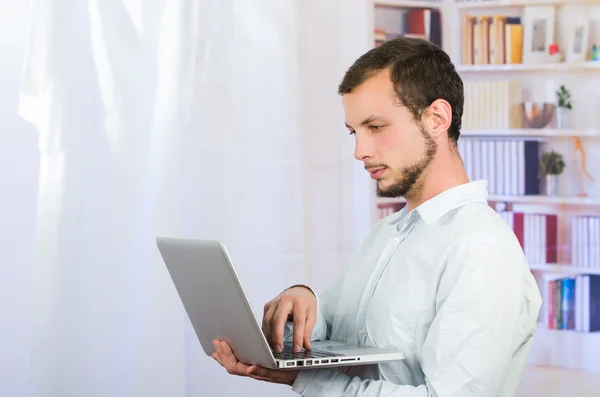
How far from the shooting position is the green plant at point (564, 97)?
10.3ft

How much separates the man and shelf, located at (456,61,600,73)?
5.66 feet

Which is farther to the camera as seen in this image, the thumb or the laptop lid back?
the thumb

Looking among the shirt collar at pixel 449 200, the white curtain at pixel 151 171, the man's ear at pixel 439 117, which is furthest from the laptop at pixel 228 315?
the white curtain at pixel 151 171

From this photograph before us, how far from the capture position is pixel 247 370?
1.46 m

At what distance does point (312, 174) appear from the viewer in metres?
3.03

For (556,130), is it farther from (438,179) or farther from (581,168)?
(438,179)

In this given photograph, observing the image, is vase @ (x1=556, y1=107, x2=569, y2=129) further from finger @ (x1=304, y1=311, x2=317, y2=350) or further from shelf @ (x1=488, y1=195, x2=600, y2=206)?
finger @ (x1=304, y1=311, x2=317, y2=350)

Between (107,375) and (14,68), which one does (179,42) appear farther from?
(107,375)

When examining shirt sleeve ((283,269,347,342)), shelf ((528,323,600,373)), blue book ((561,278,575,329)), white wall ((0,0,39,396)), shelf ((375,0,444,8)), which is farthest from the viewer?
shelf ((375,0,444,8))

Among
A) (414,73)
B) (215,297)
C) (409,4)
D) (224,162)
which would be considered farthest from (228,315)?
(409,4)

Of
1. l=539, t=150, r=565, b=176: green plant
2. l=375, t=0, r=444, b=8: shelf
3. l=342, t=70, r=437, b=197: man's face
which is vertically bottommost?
l=539, t=150, r=565, b=176: green plant

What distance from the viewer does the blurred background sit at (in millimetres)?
2355

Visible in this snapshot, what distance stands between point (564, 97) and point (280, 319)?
2.01 metres

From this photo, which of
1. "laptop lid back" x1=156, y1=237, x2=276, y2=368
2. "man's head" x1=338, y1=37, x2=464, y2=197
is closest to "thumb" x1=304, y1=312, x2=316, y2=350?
"laptop lid back" x1=156, y1=237, x2=276, y2=368
